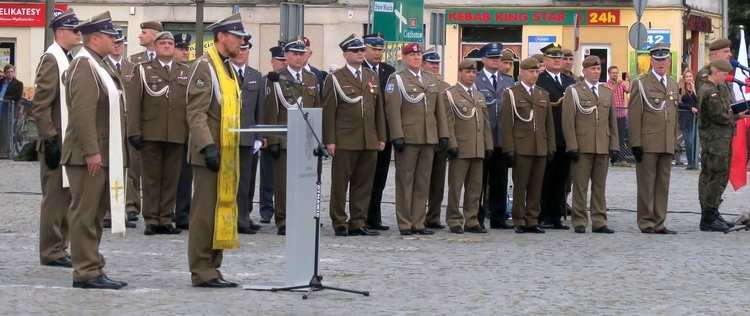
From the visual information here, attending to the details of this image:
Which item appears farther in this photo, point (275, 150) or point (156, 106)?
point (275, 150)

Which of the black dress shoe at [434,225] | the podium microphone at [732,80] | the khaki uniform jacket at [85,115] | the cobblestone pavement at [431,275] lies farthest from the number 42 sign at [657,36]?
the khaki uniform jacket at [85,115]

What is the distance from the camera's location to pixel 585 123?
15.9m

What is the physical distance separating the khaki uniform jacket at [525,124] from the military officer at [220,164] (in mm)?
5796

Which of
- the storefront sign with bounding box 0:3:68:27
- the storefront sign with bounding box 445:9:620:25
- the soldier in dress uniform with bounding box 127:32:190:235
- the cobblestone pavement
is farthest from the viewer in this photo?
the storefront sign with bounding box 0:3:68:27

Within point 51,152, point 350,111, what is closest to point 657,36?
point 350,111

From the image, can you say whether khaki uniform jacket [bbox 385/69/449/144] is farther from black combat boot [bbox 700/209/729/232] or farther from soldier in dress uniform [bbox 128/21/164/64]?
black combat boot [bbox 700/209/729/232]

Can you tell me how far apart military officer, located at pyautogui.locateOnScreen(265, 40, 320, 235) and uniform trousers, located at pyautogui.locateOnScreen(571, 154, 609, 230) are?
2985 millimetres

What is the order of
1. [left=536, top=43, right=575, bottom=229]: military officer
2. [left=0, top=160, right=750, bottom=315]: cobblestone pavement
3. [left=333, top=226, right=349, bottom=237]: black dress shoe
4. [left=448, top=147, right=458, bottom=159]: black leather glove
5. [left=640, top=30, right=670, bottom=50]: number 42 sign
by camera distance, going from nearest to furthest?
1. [left=0, top=160, right=750, bottom=315]: cobblestone pavement
2. [left=333, top=226, right=349, bottom=237]: black dress shoe
3. [left=448, top=147, right=458, bottom=159]: black leather glove
4. [left=536, top=43, right=575, bottom=229]: military officer
5. [left=640, top=30, right=670, bottom=50]: number 42 sign

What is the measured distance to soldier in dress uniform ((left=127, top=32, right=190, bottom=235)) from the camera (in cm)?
1484

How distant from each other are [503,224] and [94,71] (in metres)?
6.80

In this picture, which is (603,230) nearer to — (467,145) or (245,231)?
(467,145)

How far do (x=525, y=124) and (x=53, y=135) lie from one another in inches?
245

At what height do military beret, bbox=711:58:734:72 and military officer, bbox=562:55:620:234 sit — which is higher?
military beret, bbox=711:58:734:72

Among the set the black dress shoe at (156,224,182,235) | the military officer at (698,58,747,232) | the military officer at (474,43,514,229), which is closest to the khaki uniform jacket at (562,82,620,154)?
the military officer at (474,43,514,229)
